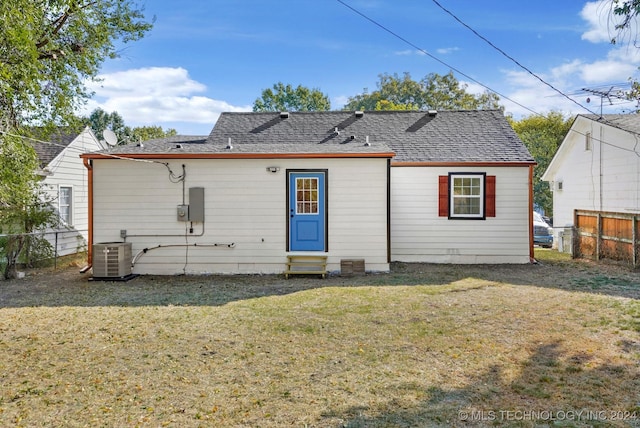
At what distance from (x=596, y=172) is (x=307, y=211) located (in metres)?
9.83

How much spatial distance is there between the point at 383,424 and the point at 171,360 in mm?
2455

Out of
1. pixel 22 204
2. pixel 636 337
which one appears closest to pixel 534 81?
pixel 636 337

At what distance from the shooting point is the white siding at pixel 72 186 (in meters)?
12.7

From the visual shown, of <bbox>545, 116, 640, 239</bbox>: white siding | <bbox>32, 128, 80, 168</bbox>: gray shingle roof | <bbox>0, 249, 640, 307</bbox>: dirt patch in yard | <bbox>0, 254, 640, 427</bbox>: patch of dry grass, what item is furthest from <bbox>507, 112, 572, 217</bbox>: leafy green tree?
<bbox>32, 128, 80, 168</bbox>: gray shingle roof

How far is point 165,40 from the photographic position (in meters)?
14.5

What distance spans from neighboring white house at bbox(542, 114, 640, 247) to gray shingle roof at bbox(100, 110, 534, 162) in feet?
9.08

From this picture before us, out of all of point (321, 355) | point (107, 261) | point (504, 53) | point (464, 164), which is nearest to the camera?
point (321, 355)

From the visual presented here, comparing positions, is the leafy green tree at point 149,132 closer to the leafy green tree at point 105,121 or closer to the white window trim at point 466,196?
the leafy green tree at point 105,121

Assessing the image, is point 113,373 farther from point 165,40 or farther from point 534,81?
point 165,40

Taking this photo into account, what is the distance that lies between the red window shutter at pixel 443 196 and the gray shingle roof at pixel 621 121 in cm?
493

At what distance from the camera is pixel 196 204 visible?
9469 mm

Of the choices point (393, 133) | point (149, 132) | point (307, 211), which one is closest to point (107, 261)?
point (307, 211)

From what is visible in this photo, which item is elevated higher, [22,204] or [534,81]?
[534,81]

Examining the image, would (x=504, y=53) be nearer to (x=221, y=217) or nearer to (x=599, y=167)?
(x=599, y=167)
